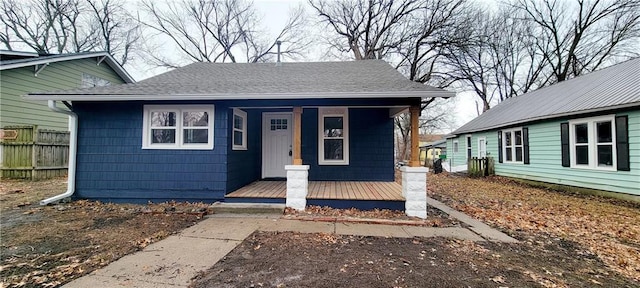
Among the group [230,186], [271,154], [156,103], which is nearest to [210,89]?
[156,103]

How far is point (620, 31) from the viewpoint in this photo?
16.0 m

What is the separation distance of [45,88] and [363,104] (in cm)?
1243

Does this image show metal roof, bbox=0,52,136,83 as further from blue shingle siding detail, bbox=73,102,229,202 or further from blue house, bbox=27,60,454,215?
blue shingle siding detail, bbox=73,102,229,202

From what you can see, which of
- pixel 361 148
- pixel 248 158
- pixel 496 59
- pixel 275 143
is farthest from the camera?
pixel 496 59

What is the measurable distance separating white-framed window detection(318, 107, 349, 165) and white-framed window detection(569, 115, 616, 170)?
6892 millimetres

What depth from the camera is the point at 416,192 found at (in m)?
5.20

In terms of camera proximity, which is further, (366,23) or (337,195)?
(366,23)

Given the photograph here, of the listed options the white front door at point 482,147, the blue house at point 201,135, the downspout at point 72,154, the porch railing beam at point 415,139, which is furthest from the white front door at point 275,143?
the white front door at point 482,147

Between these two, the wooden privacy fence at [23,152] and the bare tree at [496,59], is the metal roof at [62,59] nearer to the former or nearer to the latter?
the wooden privacy fence at [23,152]

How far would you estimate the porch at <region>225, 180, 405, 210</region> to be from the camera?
17.7 ft

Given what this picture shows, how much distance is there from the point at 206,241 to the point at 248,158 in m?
3.48

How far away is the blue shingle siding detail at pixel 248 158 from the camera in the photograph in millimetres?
6000

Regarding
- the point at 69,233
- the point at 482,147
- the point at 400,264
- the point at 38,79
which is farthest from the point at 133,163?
the point at 482,147

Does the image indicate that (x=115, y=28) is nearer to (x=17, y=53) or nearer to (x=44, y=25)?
(x=44, y=25)
